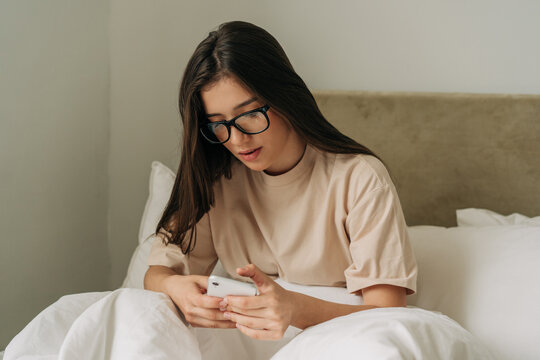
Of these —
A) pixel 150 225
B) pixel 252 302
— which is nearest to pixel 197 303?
pixel 252 302

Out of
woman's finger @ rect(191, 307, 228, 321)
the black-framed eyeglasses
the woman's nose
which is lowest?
woman's finger @ rect(191, 307, 228, 321)

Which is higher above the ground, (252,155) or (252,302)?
(252,155)

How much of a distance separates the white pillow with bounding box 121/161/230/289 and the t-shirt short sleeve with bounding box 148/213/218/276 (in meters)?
0.07

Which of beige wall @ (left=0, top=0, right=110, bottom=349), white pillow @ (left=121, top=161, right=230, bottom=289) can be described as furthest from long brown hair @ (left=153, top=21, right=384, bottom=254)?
beige wall @ (left=0, top=0, right=110, bottom=349)

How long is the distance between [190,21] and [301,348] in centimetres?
135

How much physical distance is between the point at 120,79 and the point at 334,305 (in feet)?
3.85

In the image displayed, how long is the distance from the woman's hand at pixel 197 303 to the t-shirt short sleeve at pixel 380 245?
0.29 meters

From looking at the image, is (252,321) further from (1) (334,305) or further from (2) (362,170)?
(2) (362,170)

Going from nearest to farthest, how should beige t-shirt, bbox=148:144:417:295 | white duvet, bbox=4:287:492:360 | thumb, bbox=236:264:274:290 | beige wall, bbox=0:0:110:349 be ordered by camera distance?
white duvet, bbox=4:287:492:360, thumb, bbox=236:264:274:290, beige t-shirt, bbox=148:144:417:295, beige wall, bbox=0:0:110:349

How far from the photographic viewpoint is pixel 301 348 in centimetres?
81

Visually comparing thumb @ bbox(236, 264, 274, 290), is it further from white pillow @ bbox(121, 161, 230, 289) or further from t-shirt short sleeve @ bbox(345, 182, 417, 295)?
white pillow @ bbox(121, 161, 230, 289)

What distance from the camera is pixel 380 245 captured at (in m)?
1.07

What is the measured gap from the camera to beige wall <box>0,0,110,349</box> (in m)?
1.36

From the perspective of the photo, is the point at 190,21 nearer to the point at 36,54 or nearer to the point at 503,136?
the point at 36,54
